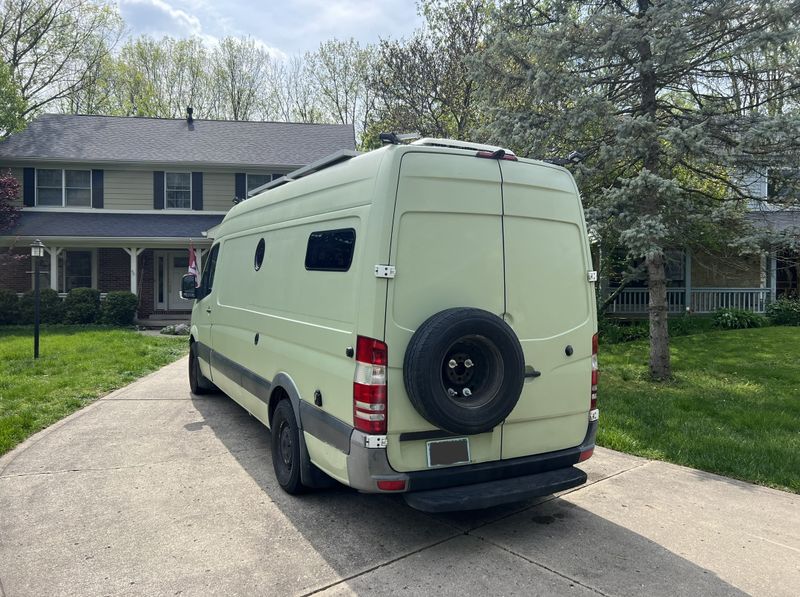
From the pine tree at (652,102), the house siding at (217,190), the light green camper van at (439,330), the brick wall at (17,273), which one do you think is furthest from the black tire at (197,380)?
the brick wall at (17,273)

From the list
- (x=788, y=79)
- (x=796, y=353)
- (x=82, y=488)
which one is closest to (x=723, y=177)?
(x=788, y=79)

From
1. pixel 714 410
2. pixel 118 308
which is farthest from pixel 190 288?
pixel 118 308

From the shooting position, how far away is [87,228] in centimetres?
1862

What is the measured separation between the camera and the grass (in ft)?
23.4

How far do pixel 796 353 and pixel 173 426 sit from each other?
39.8 feet

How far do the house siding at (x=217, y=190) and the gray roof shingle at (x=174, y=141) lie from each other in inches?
23.6

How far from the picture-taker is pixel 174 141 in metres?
20.7

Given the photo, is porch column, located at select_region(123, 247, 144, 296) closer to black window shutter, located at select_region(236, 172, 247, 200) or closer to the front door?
the front door

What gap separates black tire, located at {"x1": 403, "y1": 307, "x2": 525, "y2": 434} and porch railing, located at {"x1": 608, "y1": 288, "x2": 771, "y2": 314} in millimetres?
15022

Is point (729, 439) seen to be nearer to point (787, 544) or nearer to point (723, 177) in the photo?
point (787, 544)

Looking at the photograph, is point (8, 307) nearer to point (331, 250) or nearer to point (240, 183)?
point (240, 183)

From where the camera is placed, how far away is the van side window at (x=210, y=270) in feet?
24.4

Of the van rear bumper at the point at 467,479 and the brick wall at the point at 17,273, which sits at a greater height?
the brick wall at the point at 17,273

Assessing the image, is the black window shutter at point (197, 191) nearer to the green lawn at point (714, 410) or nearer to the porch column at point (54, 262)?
the porch column at point (54, 262)
